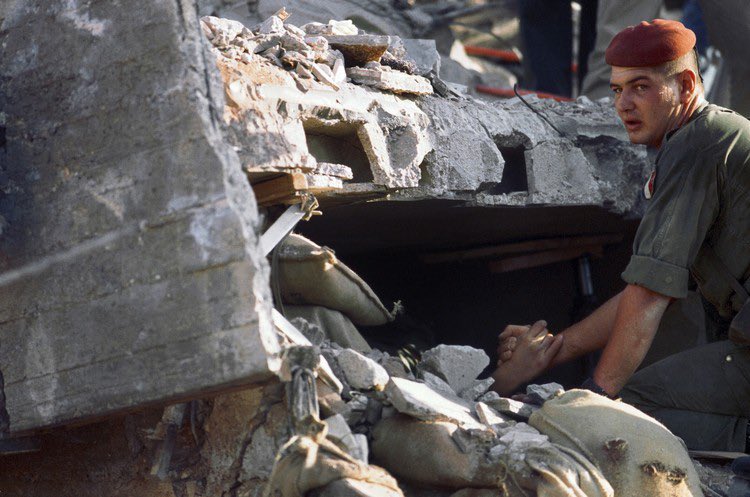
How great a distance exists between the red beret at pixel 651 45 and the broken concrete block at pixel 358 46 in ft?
2.88

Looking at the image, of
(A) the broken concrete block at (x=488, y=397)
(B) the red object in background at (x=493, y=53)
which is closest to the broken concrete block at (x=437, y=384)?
(A) the broken concrete block at (x=488, y=397)

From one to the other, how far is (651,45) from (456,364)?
140 centimetres

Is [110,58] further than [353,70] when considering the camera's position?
No

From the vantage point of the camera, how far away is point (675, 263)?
3.64m

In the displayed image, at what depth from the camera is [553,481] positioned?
287cm

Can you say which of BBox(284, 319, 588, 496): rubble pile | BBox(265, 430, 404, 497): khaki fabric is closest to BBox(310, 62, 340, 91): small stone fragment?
BBox(284, 319, 588, 496): rubble pile

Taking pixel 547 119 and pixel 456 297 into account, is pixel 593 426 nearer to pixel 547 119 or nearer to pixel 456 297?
pixel 547 119

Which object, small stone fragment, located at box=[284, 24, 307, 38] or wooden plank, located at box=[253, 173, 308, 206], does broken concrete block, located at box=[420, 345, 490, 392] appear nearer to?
wooden plank, located at box=[253, 173, 308, 206]

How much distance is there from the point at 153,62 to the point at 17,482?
1.51 meters

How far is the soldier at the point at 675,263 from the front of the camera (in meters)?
3.69

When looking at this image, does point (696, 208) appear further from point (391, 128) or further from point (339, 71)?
point (339, 71)

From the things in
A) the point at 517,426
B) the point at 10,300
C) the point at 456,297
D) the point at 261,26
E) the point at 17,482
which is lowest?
the point at 456,297

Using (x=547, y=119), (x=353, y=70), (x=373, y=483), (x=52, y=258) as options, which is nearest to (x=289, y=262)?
(x=353, y=70)

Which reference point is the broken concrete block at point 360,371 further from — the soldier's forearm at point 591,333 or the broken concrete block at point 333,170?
the soldier's forearm at point 591,333
